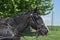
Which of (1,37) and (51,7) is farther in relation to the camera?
(51,7)

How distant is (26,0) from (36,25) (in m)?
12.9

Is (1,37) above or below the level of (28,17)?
below

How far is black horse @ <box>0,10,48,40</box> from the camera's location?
284 inches

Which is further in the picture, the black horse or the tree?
the tree

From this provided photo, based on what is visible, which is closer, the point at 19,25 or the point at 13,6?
the point at 19,25

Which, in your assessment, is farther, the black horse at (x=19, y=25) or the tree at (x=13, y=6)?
the tree at (x=13, y=6)

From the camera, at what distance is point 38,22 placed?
7.38 metres

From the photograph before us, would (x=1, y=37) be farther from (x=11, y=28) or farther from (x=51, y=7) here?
(x=51, y=7)

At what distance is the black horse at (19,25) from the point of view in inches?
284

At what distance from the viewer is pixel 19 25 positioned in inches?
293

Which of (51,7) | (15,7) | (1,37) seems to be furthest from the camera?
(51,7)

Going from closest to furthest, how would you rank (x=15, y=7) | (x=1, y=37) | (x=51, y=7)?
(x=1, y=37), (x=15, y=7), (x=51, y=7)

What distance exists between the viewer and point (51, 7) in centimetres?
2638

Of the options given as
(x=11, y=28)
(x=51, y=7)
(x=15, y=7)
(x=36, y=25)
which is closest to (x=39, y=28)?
(x=36, y=25)
